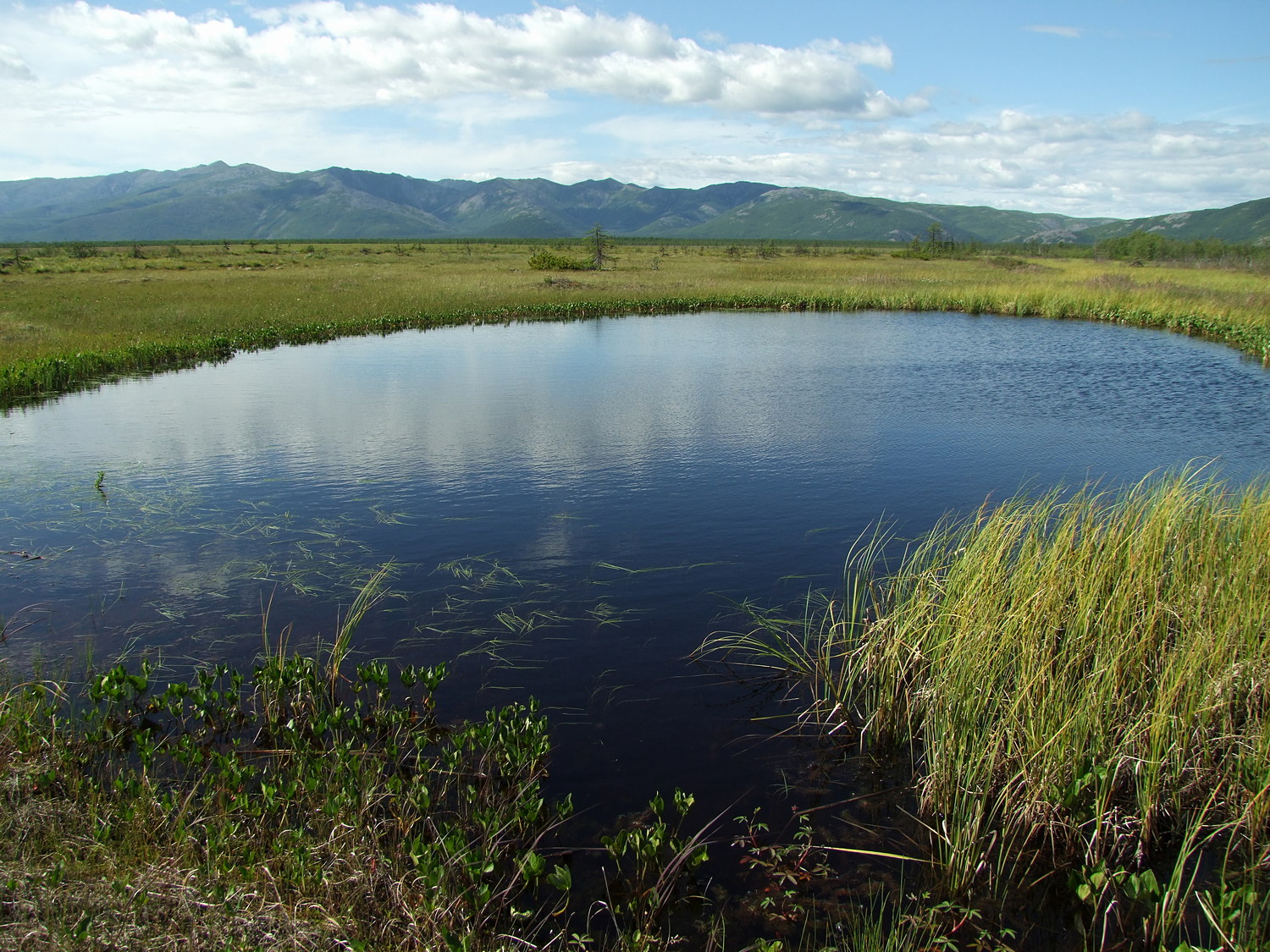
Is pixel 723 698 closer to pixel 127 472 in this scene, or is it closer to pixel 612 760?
pixel 612 760

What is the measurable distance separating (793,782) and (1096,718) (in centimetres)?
237

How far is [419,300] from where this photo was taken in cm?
4125

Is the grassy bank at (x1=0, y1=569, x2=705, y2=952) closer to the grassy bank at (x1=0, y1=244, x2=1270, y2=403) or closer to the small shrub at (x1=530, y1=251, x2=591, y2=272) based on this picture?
the grassy bank at (x1=0, y1=244, x2=1270, y2=403)

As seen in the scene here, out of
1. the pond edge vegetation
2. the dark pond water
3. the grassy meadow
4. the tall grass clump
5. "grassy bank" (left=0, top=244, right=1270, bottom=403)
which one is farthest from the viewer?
"grassy bank" (left=0, top=244, right=1270, bottom=403)

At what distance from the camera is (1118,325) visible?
35.7 metres

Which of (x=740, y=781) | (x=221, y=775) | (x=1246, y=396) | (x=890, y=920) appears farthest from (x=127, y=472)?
(x=1246, y=396)

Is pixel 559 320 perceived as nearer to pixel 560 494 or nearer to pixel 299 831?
pixel 560 494

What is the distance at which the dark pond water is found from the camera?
27.0 feet

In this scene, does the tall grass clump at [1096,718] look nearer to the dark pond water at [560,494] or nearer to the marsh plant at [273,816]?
the dark pond water at [560,494]

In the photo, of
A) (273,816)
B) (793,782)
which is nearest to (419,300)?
(273,816)

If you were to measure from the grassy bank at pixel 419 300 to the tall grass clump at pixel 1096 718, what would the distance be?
79.6 feet

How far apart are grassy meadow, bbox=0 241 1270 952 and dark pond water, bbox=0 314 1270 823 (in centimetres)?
91

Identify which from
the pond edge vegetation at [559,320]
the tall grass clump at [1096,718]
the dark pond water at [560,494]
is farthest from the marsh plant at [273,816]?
the pond edge vegetation at [559,320]

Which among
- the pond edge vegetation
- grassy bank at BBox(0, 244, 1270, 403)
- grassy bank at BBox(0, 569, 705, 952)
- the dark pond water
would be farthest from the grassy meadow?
grassy bank at BBox(0, 244, 1270, 403)
